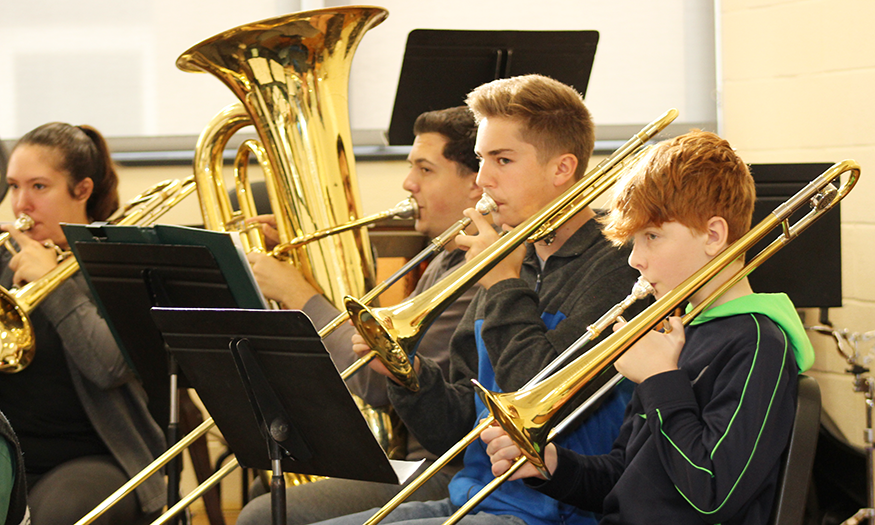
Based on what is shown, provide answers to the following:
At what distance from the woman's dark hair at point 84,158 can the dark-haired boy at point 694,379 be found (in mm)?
1526

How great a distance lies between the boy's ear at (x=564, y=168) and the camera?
1.69 meters

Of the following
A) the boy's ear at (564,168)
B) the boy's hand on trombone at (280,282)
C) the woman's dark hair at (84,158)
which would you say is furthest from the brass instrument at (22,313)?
the boy's ear at (564,168)

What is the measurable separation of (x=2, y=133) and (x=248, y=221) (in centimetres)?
163

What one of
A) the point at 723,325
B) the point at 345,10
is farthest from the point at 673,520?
the point at 345,10

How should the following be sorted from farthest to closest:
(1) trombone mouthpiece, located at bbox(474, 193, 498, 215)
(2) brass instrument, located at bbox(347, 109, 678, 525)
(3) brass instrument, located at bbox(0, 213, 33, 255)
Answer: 1. (3) brass instrument, located at bbox(0, 213, 33, 255)
2. (1) trombone mouthpiece, located at bbox(474, 193, 498, 215)
3. (2) brass instrument, located at bbox(347, 109, 678, 525)

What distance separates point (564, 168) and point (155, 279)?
0.84 metres

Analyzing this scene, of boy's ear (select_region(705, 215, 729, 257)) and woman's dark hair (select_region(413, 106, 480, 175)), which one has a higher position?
woman's dark hair (select_region(413, 106, 480, 175))

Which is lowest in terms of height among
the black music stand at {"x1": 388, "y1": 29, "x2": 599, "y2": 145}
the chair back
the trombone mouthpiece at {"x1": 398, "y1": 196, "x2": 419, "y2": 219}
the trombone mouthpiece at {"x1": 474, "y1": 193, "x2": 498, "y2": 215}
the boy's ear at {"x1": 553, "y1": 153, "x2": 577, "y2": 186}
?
the chair back

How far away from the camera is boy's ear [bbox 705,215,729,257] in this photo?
1.24m

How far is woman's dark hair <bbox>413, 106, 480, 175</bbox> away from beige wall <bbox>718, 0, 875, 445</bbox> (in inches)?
48.2

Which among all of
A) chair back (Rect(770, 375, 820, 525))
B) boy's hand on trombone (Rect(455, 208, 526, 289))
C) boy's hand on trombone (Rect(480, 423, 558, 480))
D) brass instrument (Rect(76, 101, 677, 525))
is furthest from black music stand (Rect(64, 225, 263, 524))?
chair back (Rect(770, 375, 820, 525))

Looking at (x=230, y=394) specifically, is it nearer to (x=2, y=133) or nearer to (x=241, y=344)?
(x=241, y=344)

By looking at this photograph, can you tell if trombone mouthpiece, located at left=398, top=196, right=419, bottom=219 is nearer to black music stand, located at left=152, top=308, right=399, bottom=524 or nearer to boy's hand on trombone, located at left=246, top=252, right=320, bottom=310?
boy's hand on trombone, located at left=246, top=252, right=320, bottom=310

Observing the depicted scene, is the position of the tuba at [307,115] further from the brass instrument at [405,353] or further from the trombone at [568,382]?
the trombone at [568,382]
